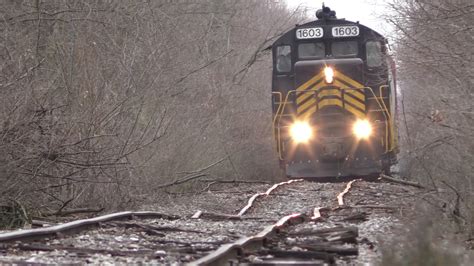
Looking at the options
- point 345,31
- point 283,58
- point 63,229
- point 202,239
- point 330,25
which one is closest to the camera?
point 63,229

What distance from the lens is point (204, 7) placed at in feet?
61.6

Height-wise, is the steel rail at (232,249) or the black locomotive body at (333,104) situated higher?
the black locomotive body at (333,104)

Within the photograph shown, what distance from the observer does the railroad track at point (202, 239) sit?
5.22 metres

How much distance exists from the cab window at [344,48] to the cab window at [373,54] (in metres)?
0.27

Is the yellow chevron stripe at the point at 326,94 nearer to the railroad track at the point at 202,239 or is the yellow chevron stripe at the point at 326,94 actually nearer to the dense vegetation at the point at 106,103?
the dense vegetation at the point at 106,103

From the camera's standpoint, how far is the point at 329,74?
14562 millimetres

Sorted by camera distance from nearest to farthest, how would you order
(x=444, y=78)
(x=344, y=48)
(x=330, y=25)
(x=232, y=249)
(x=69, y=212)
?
(x=232, y=249)
(x=69, y=212)
(x=444, y=78)
(x=330, y=25)
(x=344, y=48)

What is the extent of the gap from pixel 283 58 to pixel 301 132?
1.66 metres

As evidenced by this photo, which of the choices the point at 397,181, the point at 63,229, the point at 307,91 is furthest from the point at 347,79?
the point at 63,229

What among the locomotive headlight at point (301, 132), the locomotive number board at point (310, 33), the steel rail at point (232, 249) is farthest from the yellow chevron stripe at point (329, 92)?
the steel rail at point (232, 249)

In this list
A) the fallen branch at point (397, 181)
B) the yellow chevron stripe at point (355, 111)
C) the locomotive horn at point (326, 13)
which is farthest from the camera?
the locomotive horn at point (326, 13)

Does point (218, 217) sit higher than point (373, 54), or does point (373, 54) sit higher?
point (373, 54)

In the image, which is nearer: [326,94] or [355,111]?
[355,111]

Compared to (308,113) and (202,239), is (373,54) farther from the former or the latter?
(202,239)
